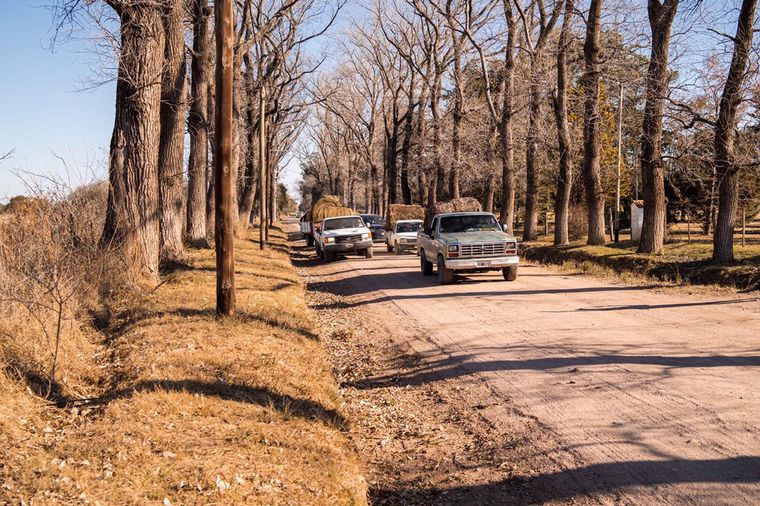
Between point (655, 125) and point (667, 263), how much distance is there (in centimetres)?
410

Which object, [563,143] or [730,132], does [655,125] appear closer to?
[730,132]

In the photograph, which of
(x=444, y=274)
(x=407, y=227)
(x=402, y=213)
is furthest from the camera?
(x=402, y=213)

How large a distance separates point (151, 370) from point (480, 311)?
282 inches

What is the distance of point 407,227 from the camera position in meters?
33.8

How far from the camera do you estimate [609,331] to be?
1070cm

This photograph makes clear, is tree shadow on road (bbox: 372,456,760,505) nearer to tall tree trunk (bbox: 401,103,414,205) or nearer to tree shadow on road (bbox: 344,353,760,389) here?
tree shadow on road (bbox: 344,353,760,389)

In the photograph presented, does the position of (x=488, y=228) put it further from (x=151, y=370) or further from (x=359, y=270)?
(x=151, y=370)

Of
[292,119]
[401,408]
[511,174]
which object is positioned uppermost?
[292,119]

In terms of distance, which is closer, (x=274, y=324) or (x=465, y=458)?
(x=465, y=458)

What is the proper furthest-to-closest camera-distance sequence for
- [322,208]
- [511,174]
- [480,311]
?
[322,208]
[511,174]
[480,311]

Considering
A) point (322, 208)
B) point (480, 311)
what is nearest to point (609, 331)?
point (480, 311)

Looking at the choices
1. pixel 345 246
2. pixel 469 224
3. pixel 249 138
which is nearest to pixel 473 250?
pixel 469 224

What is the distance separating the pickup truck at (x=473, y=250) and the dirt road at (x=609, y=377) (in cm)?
196

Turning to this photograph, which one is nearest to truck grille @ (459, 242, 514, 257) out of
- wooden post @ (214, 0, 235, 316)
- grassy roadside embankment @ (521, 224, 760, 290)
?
grassy roadside embankment @ (521, 224, 760, 290)
